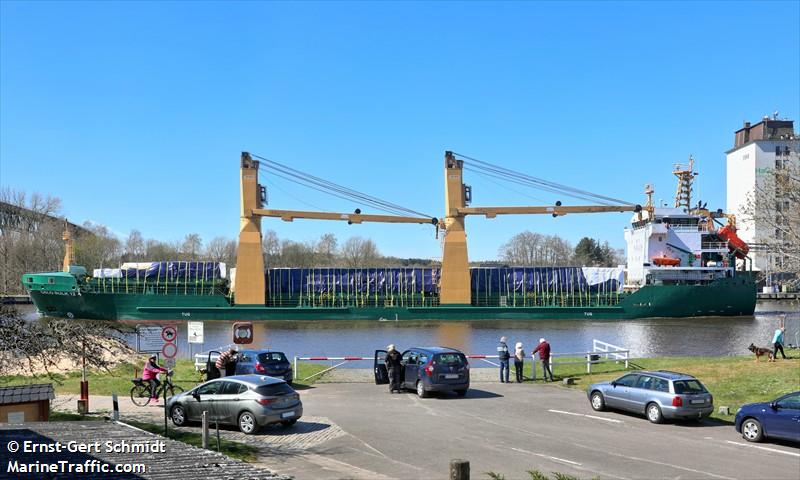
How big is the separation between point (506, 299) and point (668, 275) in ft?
47.5

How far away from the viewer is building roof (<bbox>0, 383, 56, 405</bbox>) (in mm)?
10409

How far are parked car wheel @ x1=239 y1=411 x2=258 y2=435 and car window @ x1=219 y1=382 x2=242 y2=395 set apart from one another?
0.50 metres

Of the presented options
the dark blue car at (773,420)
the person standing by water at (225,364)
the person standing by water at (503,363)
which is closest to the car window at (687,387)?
the dark blue car at (773,420)

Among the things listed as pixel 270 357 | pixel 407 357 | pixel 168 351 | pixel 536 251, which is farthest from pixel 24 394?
pixel 536 251

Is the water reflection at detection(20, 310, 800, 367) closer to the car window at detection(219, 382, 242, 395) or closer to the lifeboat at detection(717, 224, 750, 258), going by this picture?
the lifeboat at detection(717, 224, 750, 258)

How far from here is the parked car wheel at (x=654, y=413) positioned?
1366cm

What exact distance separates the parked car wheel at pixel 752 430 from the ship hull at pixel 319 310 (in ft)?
145

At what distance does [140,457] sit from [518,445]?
6.85 m

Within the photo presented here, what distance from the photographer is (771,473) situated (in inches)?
389

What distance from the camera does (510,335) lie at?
45.2 metres

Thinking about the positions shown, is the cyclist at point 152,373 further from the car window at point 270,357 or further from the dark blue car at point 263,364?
the car window at point 270,357

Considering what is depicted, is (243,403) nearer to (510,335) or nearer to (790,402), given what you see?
(790,402)

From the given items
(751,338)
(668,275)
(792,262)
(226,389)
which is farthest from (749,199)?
(668,275)

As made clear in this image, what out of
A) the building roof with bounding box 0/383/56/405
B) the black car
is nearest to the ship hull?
the black car
